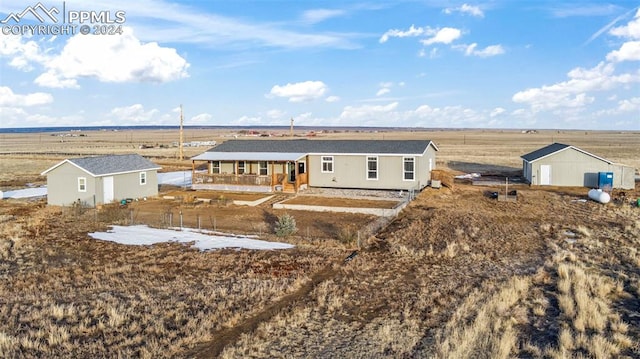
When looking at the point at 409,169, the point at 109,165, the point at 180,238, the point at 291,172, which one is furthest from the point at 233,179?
the point at 180,238

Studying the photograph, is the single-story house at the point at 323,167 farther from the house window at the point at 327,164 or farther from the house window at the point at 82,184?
the house window at the point at 82,184

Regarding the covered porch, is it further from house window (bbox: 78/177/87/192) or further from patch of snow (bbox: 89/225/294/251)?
patch of snow (bbox: 89/225/294/251)

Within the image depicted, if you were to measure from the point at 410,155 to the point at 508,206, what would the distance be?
6.34 m

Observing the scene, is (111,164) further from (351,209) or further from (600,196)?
(600,196)

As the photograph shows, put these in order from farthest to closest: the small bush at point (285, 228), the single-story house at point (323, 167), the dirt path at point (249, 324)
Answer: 1. the single-story house at point (323, 167)
2. the small bush at point (285, 228)
3. the dirt path at point (249, 324)

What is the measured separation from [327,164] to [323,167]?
32cm

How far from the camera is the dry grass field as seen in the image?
9547 millimetres

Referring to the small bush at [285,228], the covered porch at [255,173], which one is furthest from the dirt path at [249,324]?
the covered porch at [255,173]

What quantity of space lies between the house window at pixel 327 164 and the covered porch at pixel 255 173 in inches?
46.6

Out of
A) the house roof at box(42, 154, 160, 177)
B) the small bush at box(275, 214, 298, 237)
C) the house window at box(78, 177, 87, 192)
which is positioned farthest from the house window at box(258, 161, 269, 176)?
the small bush at box(275, 214, 298, 237)

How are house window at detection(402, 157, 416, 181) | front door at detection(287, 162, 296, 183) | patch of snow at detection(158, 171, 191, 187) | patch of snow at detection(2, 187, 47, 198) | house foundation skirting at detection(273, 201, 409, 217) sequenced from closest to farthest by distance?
1. house foundation skirting at detection(273, 201, 409, 217)
2. house window at detection(402, 157, 416, 181)
3. patch of snow at detection(2, 187, 47, 198)
4. front door at detection(287, 162, 296, 183)
5. patch of snow at detection(158, 171, 191, 187)

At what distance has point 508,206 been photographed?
83.1 ft

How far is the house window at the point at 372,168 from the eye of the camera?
98.7 feet

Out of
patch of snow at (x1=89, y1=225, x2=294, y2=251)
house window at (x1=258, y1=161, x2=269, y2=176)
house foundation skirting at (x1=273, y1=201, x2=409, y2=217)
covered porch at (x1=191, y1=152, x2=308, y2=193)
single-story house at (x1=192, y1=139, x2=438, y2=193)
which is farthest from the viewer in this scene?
house window at (x1=258, y1=161, x2=269, y2=176)
